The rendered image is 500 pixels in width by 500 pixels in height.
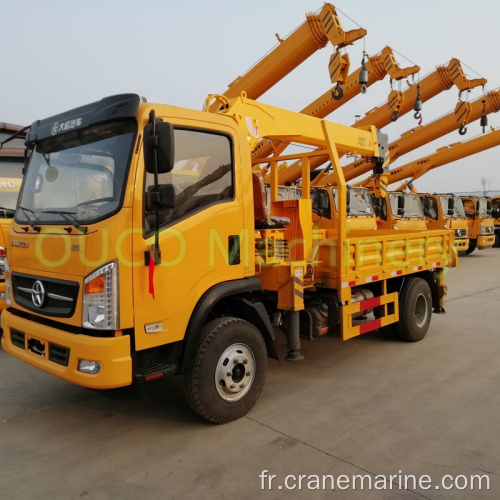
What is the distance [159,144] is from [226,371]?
1.73 metres

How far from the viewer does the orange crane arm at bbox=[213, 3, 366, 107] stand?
10.5m

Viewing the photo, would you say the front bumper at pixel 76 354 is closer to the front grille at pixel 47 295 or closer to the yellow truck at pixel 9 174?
the front grille at pixel 47 295

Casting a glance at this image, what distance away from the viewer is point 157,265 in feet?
9.45

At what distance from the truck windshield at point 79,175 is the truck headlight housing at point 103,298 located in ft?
1.19

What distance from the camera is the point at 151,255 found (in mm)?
2807

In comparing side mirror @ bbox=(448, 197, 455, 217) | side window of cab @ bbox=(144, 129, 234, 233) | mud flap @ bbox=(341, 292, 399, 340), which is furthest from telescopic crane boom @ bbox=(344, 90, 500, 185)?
side window of cab @ bbox=(144, 129, 234, 233)

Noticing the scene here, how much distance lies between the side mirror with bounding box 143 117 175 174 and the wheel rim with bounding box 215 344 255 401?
147cm

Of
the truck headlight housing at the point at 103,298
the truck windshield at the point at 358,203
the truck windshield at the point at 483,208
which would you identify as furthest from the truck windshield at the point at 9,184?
the truck windshield at the point at 483,208

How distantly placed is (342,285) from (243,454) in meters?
1.93

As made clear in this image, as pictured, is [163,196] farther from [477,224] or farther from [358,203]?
[477,224]

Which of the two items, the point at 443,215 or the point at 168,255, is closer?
the point at 168,255

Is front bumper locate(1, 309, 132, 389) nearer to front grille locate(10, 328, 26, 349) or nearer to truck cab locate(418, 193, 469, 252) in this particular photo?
front grille locate(10, 328, 26, 349)

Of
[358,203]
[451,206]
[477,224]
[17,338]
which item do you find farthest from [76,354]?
[477,224]

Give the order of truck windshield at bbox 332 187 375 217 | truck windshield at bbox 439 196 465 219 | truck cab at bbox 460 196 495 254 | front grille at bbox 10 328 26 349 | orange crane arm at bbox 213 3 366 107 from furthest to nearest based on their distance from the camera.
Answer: truck cab at bbox 460 196 495 254 → truck windshield at bbox 439 196 465 219 → truck windshield at bbox 332 187 375 217 → orange crane arm at bbox 213 3 366 107 → front grille at bbox 10 328 26 349
